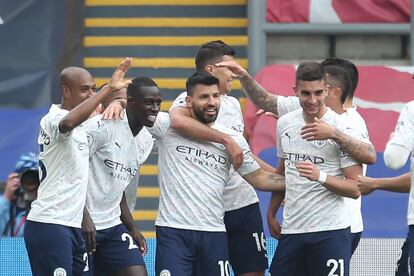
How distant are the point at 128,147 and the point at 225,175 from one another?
75 cm

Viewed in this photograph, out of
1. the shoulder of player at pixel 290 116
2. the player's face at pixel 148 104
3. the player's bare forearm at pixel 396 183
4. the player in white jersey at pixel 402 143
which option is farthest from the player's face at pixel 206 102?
the player in white jersey at pixel 402 143

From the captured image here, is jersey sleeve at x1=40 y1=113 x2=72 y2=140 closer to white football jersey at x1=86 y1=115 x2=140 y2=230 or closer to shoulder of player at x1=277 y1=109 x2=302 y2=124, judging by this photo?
white football jersey at x1=86 y1=115 x2=140 y2=230

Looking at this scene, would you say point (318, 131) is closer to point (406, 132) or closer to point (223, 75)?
point (406, 132)

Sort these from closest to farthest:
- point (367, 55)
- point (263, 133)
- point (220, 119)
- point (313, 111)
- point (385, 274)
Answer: point (313, 111)
point (220, 119)
point (385, 274)
point (263, 133)
point (367, 55)

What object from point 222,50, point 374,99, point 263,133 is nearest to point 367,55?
point 374,99

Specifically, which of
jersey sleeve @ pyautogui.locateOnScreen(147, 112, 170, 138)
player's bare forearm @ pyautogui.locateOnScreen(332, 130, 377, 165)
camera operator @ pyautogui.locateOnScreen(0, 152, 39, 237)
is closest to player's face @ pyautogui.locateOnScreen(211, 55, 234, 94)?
jersey sleeve @ pyautogui.locateOnScreen(147, 112, 170, 138)

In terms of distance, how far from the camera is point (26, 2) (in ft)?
49.3

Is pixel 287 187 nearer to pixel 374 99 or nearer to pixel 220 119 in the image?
pixel 220 119

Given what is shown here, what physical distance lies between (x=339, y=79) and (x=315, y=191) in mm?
946

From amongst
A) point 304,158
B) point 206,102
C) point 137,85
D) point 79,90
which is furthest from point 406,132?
point 79,90

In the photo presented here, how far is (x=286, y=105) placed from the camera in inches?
412

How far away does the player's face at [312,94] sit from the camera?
31.7ft

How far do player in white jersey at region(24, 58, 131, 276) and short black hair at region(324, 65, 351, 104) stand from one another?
181 centimetres

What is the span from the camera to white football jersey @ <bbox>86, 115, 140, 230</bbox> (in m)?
10.1
